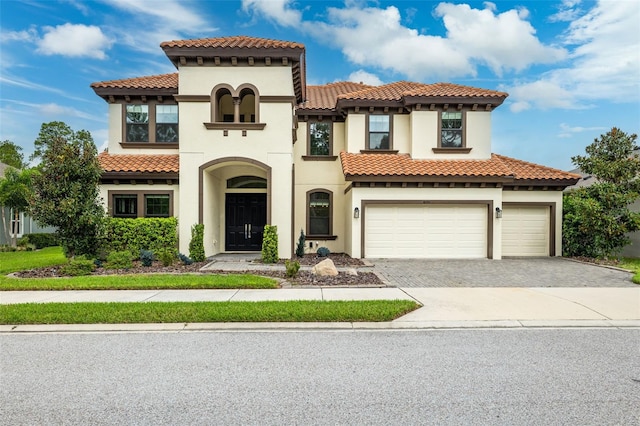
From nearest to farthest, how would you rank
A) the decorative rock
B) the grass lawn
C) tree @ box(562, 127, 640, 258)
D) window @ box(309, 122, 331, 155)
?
1. the grass lawn
2. the decorative rock
3. tree @ box(562, 127, 640, 258)
4. window @ box(309, 122, 331, 155)

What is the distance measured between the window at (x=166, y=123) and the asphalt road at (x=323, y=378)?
1177 cm

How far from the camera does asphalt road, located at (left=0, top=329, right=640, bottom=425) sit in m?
3.40

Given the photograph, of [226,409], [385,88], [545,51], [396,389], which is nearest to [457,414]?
[396,389]

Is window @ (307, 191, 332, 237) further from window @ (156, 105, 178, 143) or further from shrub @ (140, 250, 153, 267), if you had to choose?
shrub @ (140, 250, 153, 267)

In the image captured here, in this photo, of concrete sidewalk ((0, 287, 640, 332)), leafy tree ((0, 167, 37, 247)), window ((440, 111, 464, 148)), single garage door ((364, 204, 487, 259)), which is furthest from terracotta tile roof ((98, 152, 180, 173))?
window ((440, 111, 464, 148))

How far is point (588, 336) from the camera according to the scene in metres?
5.82

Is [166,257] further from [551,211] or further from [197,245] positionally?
[551,211]

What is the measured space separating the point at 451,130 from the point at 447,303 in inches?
438

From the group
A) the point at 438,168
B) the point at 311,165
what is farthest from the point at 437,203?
the point at 311,165

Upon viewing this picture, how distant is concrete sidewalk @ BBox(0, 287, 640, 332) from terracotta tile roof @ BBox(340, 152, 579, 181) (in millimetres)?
6958

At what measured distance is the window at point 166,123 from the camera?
16156mm

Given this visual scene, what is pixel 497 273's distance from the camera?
462 inches

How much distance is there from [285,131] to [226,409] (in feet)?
40.0

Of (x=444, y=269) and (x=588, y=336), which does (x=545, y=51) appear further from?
(x=588, y=336)
